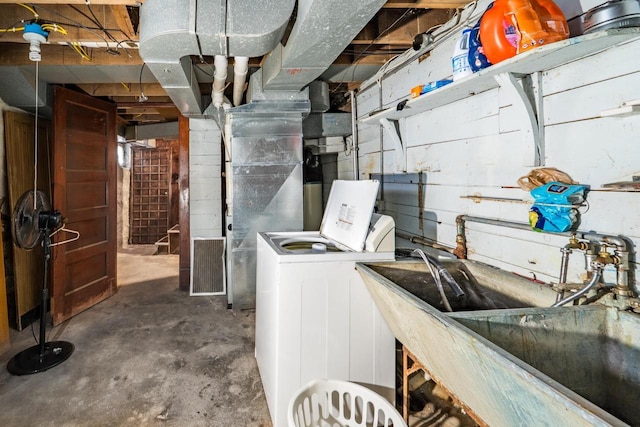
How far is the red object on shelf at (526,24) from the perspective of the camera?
3.66ft

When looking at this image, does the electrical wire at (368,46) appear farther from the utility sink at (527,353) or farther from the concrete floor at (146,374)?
the concrete floor at (146,374)

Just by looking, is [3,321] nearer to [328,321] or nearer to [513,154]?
[328,321]

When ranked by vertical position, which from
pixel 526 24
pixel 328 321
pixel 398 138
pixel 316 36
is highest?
pixel 316 36

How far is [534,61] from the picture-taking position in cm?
118

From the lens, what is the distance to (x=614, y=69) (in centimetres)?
107

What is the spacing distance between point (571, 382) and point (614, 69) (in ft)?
3.33

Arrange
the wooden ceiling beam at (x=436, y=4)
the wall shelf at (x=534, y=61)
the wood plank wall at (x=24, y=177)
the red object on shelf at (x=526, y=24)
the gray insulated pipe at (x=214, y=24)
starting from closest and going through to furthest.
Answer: the wall shelf at (x=534, y=61) < the red object on shelf at (x=526, y=24) < the gray insulated pipe at (x=214, y=24) < the wooden ceiling beam at (x=436, y=4) < the wood plank wall at (x=24, y=177)

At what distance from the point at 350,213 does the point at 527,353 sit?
1.13 m

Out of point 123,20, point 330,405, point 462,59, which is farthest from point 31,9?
point 330,405

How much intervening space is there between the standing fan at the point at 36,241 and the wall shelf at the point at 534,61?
2725 mm

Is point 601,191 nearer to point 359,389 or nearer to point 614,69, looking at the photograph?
point 614,69

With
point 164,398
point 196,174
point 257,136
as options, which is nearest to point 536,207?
point 164,398

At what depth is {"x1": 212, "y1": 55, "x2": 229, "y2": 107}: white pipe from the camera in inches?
84.7

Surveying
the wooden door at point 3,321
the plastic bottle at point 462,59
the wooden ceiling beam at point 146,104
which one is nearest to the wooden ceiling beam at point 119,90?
the wooden ceiling beam at point 146,104
